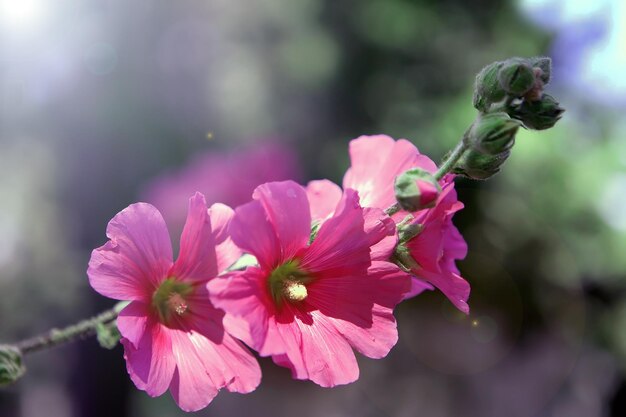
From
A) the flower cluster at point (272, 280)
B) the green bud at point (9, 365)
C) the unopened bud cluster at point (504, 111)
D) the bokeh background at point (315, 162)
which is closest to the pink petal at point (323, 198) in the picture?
the flower cluster at point (272, 280)

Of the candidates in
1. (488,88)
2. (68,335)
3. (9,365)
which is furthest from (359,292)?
(9,365)

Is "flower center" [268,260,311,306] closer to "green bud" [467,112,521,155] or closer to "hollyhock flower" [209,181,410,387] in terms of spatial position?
"hollyhock flower" [209,181,410,387]

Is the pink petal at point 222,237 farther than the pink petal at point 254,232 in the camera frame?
Yes

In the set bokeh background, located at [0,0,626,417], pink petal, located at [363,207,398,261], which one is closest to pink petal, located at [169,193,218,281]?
pink petal, located at [363,207,398,261]

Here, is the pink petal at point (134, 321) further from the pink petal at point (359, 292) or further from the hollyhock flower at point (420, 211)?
the hollyhock flower at point (420, 211)

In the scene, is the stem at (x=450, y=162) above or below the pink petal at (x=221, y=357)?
above

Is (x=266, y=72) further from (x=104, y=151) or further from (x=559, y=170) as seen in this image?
(x=559, y=170)
